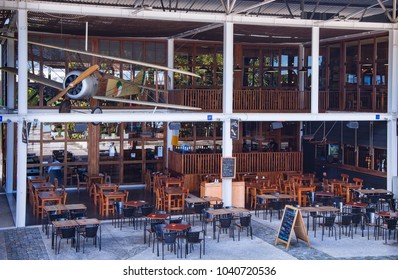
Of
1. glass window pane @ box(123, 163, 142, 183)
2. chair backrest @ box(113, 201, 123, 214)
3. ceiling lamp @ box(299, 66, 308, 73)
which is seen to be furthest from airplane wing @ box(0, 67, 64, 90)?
ceiling lamp @ box(299, 66, 308, 73)

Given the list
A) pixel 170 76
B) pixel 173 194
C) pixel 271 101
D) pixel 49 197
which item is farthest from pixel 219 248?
pixel 170 76

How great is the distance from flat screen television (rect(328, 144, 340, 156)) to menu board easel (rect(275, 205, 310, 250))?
11520 mm

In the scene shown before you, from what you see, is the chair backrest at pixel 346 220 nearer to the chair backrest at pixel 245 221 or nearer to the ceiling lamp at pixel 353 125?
the chair backrest at pixel 245 221

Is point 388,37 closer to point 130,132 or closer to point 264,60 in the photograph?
point 264,60

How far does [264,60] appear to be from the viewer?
2859cm

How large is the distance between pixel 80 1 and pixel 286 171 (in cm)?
1041

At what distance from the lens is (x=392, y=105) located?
77.2 ft

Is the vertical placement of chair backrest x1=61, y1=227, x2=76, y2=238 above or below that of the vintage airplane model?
below

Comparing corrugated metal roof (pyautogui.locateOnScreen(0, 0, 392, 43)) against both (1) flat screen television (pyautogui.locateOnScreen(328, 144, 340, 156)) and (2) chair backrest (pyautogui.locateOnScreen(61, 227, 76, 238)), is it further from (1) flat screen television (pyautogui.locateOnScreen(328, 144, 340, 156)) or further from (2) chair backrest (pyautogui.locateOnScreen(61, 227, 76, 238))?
(2) chair backrest (pyautogui.locateOnScreen(61, 227, 76, 238))

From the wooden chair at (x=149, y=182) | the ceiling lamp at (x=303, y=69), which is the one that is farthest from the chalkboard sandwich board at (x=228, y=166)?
the ceiling lamp at (x=303, y=69)

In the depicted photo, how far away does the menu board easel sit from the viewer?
16625 mm
